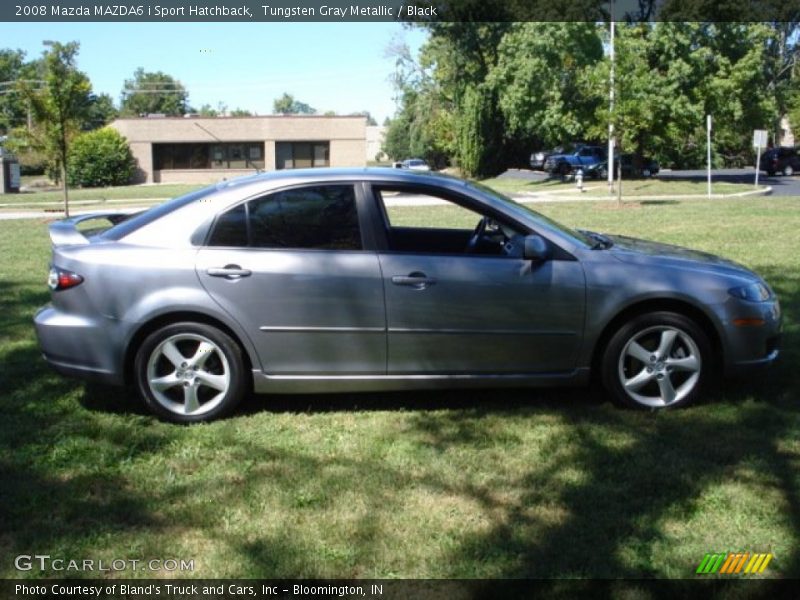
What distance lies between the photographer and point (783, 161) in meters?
48.8

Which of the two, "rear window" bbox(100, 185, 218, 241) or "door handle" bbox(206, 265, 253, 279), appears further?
"rear window" bbox(100, 185, 218, 241)

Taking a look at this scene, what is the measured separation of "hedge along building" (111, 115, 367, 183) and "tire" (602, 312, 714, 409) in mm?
50295

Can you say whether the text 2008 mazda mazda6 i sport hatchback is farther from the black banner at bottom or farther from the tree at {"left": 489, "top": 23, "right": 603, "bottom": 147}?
the tree at {"left": 489, "top": 23, "right": 603, "bottom": 147}

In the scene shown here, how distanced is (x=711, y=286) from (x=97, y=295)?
376 centimetres

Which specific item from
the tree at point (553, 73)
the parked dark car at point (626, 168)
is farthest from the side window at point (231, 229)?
the parked dark car at point (626, 168)

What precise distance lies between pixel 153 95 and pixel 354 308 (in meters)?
125

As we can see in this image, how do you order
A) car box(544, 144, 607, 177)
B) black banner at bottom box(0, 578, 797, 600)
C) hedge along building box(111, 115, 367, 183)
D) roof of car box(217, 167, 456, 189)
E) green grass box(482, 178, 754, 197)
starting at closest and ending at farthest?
black banner at bottom box(0, 578, 797, 600) → roof of car box(217, 167, 456, 189) → green grass box(482, 178, 754, 197) → car box(544, 144, 607, 177) → hedge along building box(111, 115, 367, 183)

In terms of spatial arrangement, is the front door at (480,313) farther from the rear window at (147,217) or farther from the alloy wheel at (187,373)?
the rear window at (147,217)

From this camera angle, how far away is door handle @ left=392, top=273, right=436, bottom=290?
517 cm

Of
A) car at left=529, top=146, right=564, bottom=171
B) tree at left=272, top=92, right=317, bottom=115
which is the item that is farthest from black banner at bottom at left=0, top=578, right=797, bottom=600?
tree at left=272, top=92, right=317, bottom=115

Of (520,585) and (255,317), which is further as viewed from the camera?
(255,317)

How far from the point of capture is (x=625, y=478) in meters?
4.34

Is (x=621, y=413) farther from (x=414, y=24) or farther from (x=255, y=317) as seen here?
(x=414, y=24)

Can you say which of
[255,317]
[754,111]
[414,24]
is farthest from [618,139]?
[414,24]
